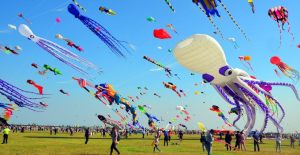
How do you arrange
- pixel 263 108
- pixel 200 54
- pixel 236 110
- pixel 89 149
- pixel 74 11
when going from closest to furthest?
1. pixel 74 11
2. pixel 200 54
3. pixel 89 149
4. pixel 263 108
5. pixel 236 110

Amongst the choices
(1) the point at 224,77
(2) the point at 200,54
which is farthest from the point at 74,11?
(1) the point at 224,77

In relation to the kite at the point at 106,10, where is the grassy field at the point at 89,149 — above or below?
below

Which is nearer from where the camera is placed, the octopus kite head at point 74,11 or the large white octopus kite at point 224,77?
the octopus kite head at point 74,11

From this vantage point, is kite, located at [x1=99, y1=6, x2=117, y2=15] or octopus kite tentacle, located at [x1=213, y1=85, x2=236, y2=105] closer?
kite, located at [x1=99, y1=6, x2=117, y2=15]

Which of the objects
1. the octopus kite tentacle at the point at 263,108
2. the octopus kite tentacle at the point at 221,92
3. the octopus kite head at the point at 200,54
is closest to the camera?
the octopus kite head at the point at 200,54

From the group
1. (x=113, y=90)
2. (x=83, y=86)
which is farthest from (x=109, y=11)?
(x=113, y=90)

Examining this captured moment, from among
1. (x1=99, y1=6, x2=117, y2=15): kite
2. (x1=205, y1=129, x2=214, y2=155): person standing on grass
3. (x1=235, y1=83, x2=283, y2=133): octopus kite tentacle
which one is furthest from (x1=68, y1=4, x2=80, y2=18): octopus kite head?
(x1=235, y1=83, x2=283, y2=133): octopus kite tentacle

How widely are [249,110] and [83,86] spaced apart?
13.5 meters

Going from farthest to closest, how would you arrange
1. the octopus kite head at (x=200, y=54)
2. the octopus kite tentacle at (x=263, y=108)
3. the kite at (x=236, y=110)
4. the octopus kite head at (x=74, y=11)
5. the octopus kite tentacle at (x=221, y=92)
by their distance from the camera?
the octopus kite tentacle at (x=221, y=92) < the kite at (x=236, y=110) < the octopus kite tentacle at (x=263, y=108) < the octopus kite head at (x=200, y=54) < the octopus kite head at (x=74, y=11)

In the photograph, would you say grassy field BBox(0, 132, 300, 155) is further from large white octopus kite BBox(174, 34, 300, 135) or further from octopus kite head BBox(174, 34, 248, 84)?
octopus kite head BBox(174, 34, 248, 84)

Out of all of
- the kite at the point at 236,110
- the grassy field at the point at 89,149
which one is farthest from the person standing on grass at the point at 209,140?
the kite at the point at 236,110

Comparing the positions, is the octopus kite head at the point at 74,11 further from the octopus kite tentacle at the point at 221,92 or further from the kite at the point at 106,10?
the octopus kite tentacle at the point at 221,92

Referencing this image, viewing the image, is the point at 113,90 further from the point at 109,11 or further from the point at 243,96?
the point at 109,11

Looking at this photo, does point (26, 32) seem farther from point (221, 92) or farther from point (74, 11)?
point (221, 92)
